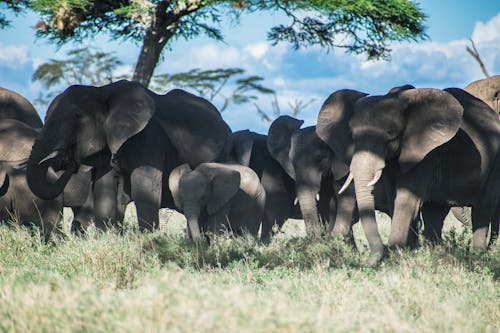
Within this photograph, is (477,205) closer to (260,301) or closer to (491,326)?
(491,326)

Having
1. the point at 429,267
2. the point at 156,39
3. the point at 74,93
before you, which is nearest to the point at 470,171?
the point at 429,267

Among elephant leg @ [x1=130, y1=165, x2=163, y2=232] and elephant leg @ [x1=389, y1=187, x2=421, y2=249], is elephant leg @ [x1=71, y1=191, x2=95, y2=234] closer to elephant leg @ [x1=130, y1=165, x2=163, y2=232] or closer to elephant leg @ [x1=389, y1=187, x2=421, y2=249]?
elephant leg @ [x1=130, y1=165, x2=163, y2=232]

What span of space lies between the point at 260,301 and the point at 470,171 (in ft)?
17.2

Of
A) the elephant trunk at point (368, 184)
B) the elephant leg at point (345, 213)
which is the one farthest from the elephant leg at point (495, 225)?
the elephant trunk at point (368, 184)

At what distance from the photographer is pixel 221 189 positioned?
1015cm

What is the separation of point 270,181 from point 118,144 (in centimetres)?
403

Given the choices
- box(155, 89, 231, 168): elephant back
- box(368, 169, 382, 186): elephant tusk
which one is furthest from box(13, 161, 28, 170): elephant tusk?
box(368, 169, 382, 186): elephant tusk

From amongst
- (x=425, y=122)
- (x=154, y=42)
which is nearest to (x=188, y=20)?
(x=154, y=42)

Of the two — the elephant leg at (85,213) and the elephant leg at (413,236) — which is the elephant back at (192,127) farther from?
the elephant leg at (413,236)

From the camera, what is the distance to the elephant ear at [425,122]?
28.5 feet

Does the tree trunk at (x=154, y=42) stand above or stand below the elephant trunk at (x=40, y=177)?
above

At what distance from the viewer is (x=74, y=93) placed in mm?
9383

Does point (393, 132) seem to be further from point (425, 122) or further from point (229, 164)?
point (229, 164)

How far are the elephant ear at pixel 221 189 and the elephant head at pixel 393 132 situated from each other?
6.65ft
